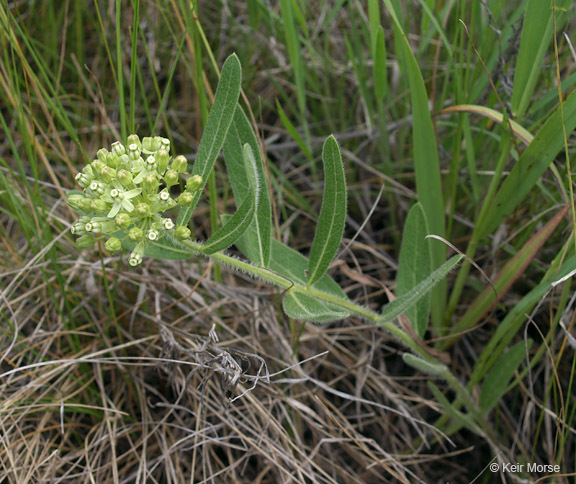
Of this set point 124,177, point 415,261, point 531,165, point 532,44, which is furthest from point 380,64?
point 124,177

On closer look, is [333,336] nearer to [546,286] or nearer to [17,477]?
[546,286]

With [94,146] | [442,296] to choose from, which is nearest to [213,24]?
[94,146]

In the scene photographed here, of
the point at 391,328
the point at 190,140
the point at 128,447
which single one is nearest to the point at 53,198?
the point at 190,140

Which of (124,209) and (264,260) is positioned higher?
(124,209)

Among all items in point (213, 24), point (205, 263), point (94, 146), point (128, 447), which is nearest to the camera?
point (128, 447)

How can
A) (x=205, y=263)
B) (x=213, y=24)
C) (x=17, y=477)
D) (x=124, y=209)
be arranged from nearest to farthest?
1. (x=124, y=209)
2. (x=17, y=477)
3. (x=205, y=263)
4. (x=213, y=24)

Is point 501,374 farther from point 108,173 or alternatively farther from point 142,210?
point 108,173

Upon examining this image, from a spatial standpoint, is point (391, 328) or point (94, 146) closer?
point (391, 328)

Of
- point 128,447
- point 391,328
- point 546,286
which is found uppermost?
point 546,286
